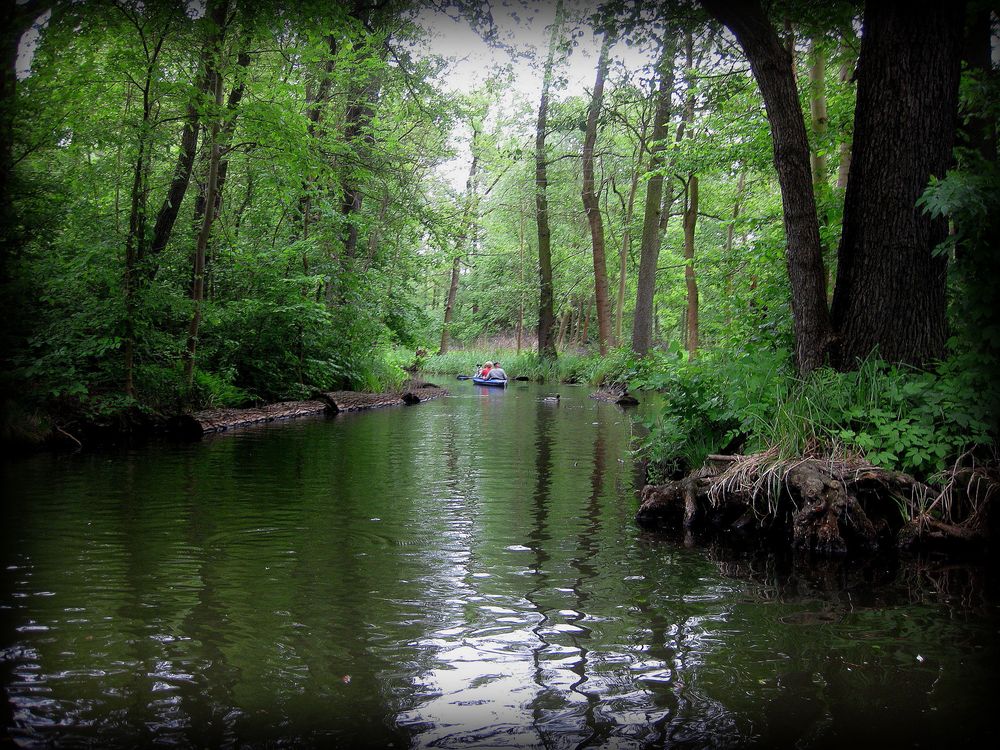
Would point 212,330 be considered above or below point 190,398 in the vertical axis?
above

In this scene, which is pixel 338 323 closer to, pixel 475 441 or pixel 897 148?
pixel 475 441

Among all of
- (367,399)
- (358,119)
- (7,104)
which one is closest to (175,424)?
(7,104)

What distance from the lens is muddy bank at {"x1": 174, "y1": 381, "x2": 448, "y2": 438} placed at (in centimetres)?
1180

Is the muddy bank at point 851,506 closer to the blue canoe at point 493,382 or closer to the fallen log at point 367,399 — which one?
the fallen log at point 367,399

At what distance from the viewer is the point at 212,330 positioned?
48.9 feet

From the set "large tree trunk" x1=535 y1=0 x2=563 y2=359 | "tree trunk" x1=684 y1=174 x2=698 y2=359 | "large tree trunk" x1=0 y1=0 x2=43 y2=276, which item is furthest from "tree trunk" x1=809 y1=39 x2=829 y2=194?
"large tree trunk" x1=535 y1=0 x2=563 y2=359

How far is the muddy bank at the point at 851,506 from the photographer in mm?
5578

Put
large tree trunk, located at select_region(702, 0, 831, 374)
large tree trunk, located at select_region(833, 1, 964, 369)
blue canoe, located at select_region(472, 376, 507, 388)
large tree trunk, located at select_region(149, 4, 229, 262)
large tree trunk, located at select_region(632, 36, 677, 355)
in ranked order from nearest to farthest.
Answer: large tree trunk, located at select_region(833, 1, 964, 369) → large tree trunk, located at select_region(702, 0, 831, 374) → large tree trunk, located at select_region(149, 4, 229, 262) → large tree trunk, located at select_region(632, 36, 677, 355) → blue canoe, located at select_region(472, 376, 507, 388)

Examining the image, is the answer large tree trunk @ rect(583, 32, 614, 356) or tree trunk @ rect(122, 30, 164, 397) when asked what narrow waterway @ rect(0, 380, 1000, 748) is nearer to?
tree trunk @ rect(122, 30, 164, 397)

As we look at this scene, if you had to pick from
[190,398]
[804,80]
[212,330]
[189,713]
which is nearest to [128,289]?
[190,398]

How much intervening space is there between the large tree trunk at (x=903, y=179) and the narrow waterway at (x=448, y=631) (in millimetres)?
2402

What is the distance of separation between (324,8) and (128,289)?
17.2ft

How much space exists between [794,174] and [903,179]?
3.19ft

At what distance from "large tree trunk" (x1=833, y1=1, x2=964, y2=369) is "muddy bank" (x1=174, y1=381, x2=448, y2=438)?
386 inches
